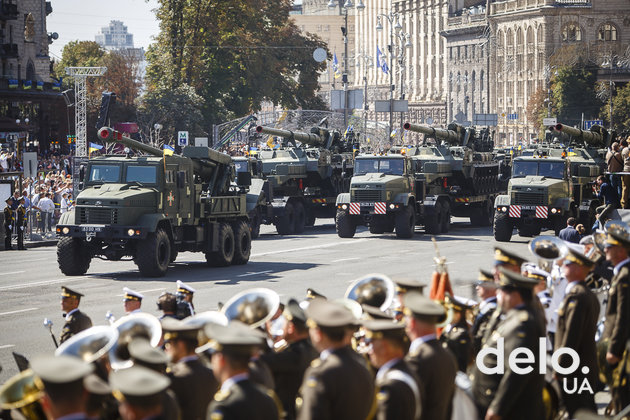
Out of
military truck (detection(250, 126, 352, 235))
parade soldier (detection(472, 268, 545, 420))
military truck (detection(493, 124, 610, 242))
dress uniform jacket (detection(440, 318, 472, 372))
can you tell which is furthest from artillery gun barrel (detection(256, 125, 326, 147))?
parade soldier (detection(472, 268, 545, 420))

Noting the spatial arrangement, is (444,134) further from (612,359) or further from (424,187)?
(612,359)

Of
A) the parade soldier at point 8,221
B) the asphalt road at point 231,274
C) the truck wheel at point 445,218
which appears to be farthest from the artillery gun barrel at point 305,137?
the parade soldier at point 8,221

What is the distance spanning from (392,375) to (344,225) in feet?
91.5

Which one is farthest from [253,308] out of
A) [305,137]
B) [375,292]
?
[305,137]

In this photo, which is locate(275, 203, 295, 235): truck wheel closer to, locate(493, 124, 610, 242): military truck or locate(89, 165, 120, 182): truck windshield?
locate(493, 124, 610, 242): military truck

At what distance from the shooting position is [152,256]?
960 inches

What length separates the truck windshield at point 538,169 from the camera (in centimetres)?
3391

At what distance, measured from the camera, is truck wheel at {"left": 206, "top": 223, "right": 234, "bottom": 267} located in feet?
89.8

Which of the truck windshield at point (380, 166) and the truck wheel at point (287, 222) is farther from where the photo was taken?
the truck wheel at point (287, 222)

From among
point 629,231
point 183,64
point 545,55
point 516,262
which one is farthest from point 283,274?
point 545,55

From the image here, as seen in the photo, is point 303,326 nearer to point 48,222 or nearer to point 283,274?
point 283,274

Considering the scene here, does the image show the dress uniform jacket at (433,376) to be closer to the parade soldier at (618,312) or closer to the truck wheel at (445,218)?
the parade soldier at (618,312)

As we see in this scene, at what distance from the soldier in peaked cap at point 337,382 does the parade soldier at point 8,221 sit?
27.2 m

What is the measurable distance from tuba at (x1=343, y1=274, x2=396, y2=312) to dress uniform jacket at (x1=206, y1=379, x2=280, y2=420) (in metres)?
3.30
